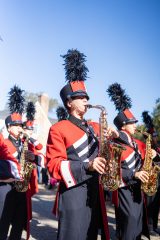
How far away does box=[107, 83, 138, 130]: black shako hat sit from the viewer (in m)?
5.91

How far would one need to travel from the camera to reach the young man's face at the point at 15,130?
20.0 feet

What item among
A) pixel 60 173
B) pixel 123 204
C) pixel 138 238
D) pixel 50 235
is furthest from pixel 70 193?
pixel 50 235

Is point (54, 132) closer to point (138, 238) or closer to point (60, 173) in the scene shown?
point (60, 173)

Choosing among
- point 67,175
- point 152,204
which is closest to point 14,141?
point 67,175

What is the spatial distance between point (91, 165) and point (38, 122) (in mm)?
33093

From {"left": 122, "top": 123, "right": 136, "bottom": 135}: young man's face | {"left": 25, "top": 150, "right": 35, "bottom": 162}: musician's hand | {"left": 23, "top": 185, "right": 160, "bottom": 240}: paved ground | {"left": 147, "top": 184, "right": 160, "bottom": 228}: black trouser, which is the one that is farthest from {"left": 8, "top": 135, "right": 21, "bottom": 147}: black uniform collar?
{"left": 147, "top": 184, "right": 160, "bottom": 228}: black trouser

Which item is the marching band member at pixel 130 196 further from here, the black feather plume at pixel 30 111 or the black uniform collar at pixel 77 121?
the black feather plume at pixel 30 111

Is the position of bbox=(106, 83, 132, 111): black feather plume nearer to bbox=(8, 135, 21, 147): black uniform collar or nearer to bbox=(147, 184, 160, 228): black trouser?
bbox=(8, 135, 21, 147): black uniform collar

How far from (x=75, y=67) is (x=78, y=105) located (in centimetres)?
88

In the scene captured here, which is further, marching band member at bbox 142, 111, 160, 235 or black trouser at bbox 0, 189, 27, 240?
marching band member at bbox 142, 111, 160, 235

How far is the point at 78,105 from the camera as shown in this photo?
3.90 meters

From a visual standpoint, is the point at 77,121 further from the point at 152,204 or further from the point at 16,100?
the point at 152,204

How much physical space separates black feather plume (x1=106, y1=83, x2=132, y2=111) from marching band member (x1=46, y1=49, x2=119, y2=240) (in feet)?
7.11

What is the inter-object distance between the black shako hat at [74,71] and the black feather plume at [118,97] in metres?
1.56
